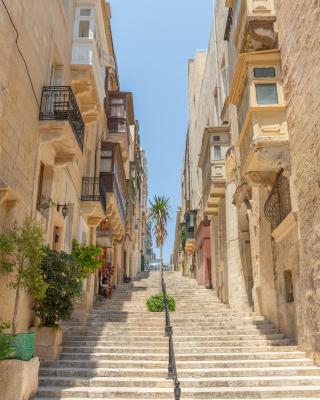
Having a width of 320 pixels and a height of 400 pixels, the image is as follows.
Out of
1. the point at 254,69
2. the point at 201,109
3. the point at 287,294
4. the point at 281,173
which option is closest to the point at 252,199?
the point at 281,173

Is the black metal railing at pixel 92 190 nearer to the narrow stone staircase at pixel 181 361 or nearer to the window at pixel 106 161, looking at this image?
the window at pixel 106 161

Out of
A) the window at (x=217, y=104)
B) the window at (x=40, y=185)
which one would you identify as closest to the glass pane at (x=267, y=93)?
the window at (x=40, y=185)

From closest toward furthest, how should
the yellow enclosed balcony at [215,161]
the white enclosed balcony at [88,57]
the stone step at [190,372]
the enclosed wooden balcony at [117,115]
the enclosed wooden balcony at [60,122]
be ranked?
the stone step at [190,372] < the enclosed wooden balcony at [60,122] < the white enclosed balcony at [88,57] < the yellow enclosed balcony at [215,161] < the enclosed wooden balcony at [117,115]

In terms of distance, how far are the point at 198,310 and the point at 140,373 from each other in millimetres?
7645

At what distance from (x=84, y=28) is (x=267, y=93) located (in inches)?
274

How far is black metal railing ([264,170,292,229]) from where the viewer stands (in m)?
11.3

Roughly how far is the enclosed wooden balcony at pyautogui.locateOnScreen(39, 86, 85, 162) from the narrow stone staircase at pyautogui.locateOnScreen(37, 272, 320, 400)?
203 inches

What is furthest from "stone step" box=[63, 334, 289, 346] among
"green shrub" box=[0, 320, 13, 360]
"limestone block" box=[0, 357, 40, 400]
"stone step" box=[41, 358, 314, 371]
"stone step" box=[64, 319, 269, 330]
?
"green shrub" box=[0, 320, 13, 360]

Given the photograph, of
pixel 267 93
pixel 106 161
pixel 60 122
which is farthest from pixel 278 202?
pixel 106 161

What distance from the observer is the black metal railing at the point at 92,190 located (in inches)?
621

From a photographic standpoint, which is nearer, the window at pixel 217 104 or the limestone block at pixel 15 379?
the limestone block at pixel 15 379

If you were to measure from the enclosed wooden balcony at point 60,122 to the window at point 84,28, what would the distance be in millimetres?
3773

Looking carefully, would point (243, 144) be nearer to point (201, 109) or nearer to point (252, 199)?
point (252, 199)

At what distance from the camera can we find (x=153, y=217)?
87.6 feet
